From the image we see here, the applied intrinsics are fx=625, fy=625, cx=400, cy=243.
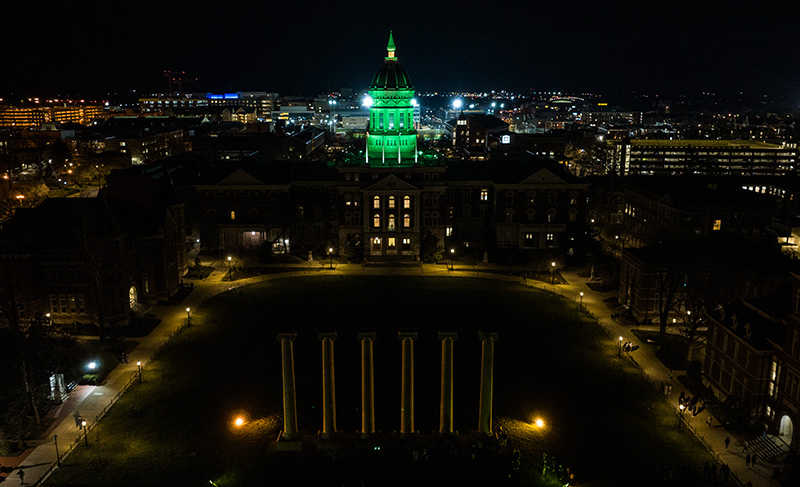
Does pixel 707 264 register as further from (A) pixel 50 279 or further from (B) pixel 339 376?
(A) pixel 50 279

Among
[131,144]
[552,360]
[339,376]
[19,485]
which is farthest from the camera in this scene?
[131,144]

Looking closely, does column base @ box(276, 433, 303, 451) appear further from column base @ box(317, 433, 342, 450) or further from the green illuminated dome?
the green illuminated dome

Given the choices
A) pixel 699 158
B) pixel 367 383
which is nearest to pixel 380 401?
pixel 367 383

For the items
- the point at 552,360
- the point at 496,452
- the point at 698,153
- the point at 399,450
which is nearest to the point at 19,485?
the point at 399,450

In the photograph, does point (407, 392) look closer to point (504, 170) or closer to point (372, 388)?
point (372, 388)

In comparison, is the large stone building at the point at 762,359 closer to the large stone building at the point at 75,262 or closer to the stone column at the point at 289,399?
the stone column at the point at 289,399

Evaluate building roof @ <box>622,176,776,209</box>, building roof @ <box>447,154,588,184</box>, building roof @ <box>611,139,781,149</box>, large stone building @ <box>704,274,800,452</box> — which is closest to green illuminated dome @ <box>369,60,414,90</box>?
building roof @ <box>447,154,588,184</box>

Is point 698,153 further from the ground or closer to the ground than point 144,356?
further from the ground

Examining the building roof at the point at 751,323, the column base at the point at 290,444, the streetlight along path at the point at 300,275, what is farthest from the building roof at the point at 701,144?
the column base at the point at 290,444
